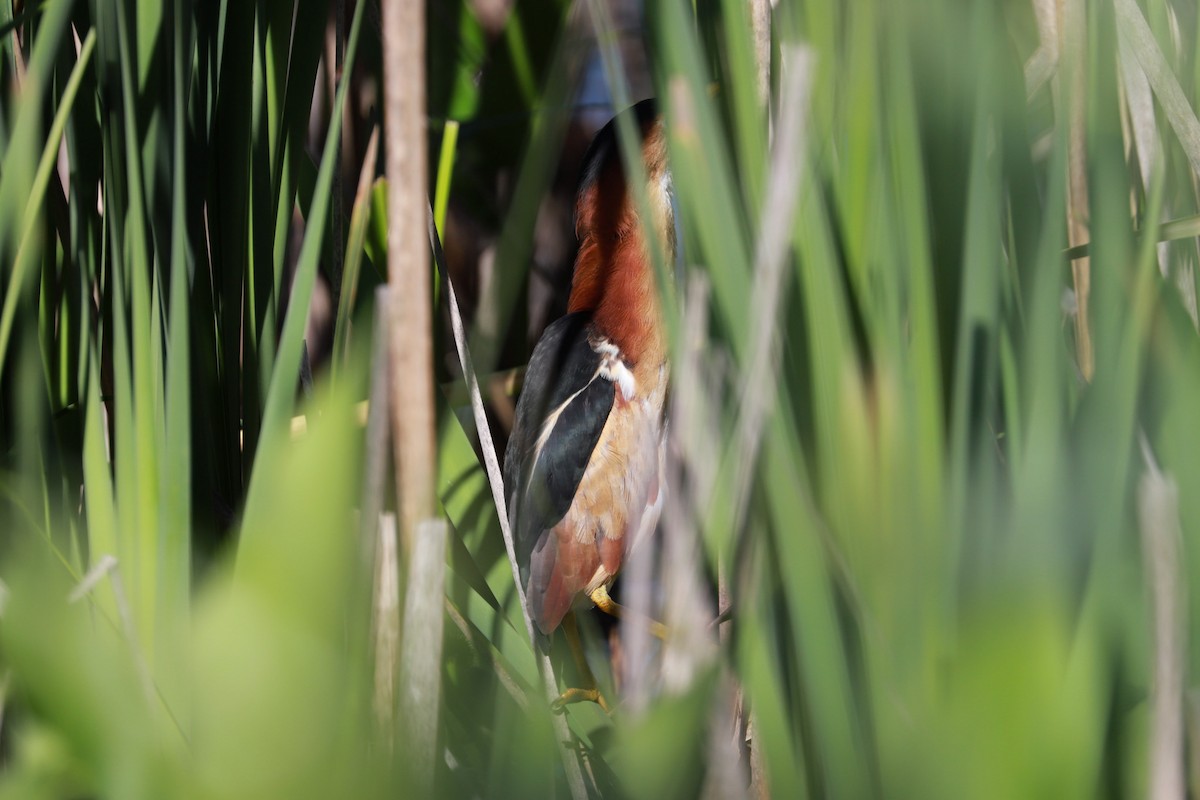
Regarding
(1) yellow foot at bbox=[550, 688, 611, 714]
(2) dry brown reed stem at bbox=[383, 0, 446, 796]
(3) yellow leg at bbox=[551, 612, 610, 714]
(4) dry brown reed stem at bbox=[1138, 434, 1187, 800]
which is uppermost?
(2) dry brown reed stem at bbox=[383, 0, 446, 796]

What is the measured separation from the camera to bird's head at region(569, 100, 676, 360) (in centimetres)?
109

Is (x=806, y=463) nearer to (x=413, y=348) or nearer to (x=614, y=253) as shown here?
(x=413, y=348)

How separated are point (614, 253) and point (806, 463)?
0.82m

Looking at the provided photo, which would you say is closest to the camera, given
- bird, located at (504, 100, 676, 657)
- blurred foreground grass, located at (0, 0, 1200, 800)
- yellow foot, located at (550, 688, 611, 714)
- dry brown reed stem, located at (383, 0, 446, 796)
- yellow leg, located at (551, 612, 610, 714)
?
blurred foreground grass, located at (0, 0, 1200, 800)

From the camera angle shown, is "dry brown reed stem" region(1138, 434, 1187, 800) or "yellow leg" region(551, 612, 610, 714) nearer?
"dry brown reed stem" region(1138, 434, 1187, 800)

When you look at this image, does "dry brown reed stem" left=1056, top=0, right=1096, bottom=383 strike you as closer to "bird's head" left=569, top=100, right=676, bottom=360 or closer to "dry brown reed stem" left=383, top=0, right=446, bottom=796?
"dry brown reed stem" left=383, top=0, right=446, bottom=796

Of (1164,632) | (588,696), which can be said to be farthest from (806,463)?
(588,696)

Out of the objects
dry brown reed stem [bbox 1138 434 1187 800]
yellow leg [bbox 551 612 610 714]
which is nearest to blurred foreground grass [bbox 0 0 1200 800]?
dry brown reed stem [bbox 1138 434 1187 800]

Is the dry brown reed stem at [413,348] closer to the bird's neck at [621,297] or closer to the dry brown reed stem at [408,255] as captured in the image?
the dry brown reed stem at [408,255]

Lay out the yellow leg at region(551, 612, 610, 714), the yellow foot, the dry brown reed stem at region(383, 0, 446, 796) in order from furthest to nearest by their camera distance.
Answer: the yellow leg at region(551, 612, 610, 714)
the yellow foot
the dry brown reed stem at region(383, 0, 446, 796)

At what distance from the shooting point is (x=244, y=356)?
53cm

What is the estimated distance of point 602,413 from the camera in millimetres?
1126

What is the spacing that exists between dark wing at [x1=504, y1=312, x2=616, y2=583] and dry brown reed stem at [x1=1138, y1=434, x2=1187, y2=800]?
2.49ft

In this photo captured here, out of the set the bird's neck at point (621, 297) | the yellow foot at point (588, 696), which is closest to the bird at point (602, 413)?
the bird's neck at point (621, 297)
